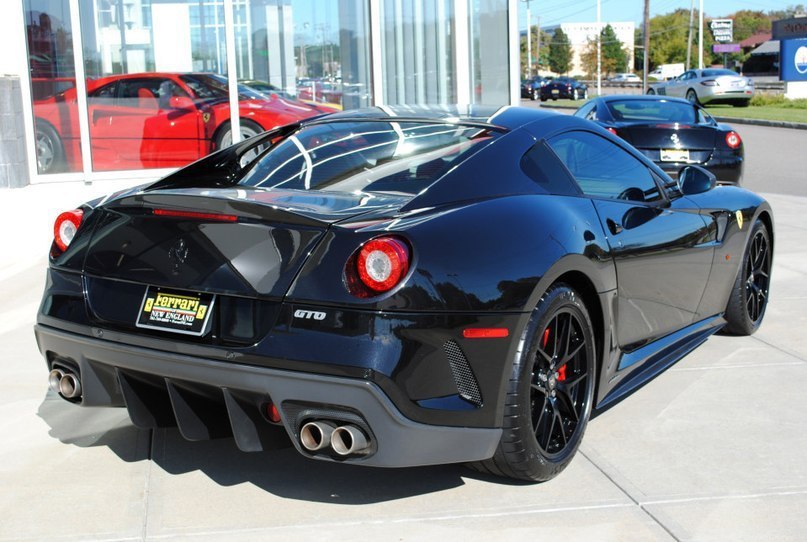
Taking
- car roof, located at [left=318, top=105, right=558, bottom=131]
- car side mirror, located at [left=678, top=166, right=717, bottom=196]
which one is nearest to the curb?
car side mirror, located at [left=678, top=166, right=717, bottom=196]

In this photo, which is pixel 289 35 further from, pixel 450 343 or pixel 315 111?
pixel 450 343

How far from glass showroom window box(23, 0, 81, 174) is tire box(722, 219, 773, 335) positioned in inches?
346

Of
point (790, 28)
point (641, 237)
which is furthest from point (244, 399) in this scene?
point (790, 28)

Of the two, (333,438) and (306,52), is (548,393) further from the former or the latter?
(306,52)

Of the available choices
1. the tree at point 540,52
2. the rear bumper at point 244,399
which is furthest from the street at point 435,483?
the tree at point 540,52

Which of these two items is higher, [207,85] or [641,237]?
[207,85]

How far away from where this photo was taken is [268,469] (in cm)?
402

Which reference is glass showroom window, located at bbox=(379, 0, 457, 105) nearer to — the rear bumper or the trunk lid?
the trunk lid

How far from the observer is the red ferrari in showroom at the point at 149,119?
40.4 ft

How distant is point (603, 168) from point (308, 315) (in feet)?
6.21

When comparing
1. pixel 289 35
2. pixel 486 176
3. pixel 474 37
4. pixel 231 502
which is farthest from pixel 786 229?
pixel 231 502

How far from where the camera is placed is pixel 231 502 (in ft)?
12.1

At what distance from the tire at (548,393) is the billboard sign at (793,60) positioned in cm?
4221

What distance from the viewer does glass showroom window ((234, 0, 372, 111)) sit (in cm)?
1324
